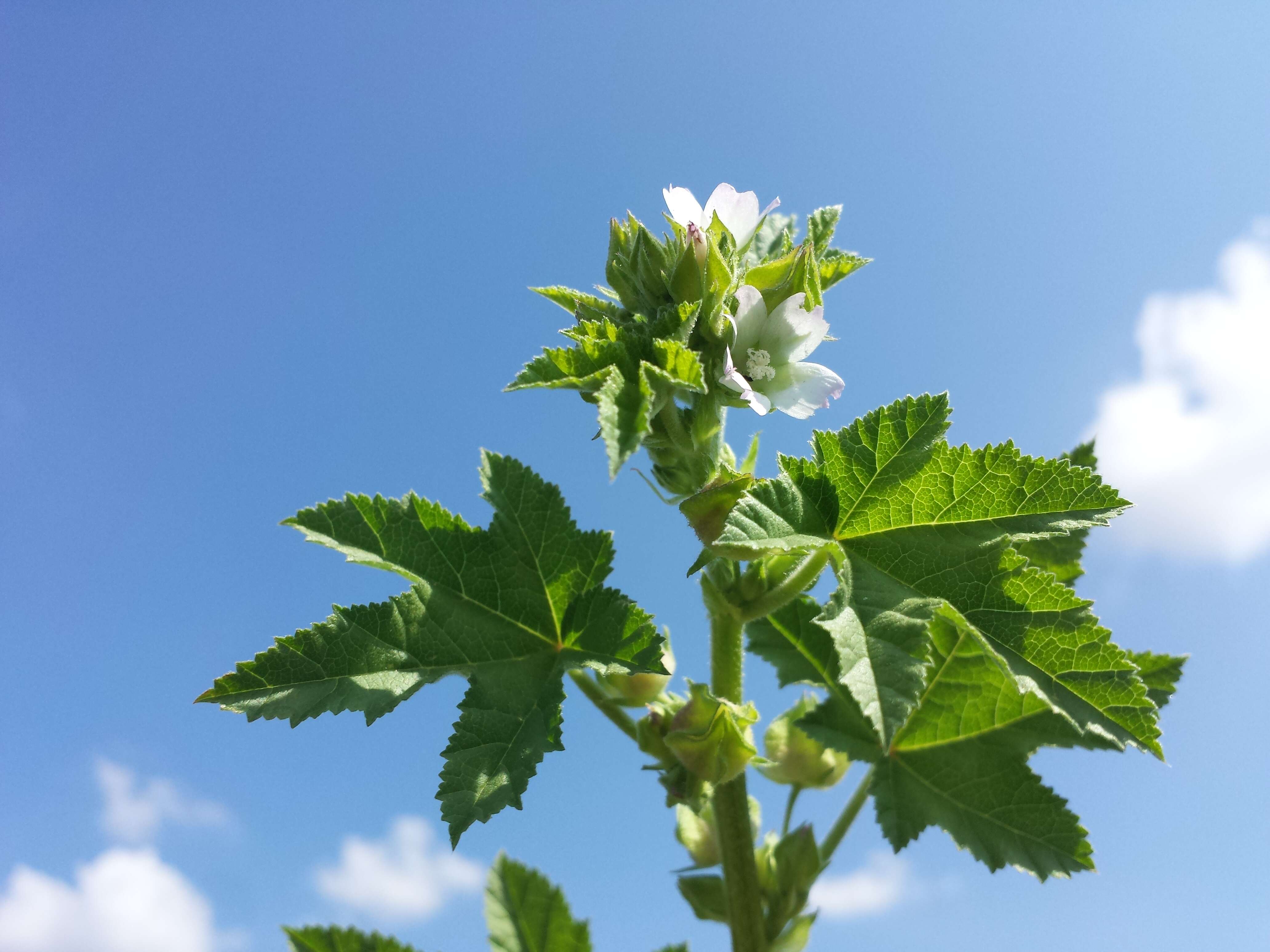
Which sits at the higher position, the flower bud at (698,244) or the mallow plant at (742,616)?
the flower bud at (698,244)

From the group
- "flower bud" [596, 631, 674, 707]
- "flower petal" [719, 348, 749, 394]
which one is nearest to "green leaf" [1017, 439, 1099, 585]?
"flower bud" [596, 631, 674, 707]

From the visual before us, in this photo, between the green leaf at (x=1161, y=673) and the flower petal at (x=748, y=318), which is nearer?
the flower petal at (x=748, y=318)

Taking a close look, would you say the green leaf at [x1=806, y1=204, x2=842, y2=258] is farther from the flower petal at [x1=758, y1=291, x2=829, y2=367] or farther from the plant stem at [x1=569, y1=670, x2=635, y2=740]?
the plant stem at [x1=569, y1=670, x2=635, y2=740]

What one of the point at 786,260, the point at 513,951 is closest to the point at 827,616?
the point at 786,260

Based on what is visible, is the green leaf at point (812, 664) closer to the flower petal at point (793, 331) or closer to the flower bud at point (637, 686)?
the flower bud at point (637, 686)

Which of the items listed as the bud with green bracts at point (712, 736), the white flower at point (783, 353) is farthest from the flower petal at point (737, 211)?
the bud with green bracts at point (712, 736)

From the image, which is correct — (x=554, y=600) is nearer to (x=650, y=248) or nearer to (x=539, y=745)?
(x=539, y=745)

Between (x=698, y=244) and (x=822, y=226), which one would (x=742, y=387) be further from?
(x=822, y=226)
